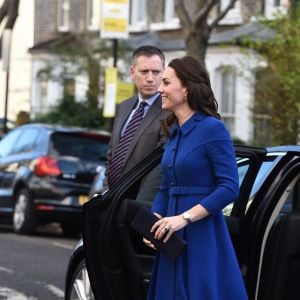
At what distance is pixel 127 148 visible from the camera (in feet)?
23.7

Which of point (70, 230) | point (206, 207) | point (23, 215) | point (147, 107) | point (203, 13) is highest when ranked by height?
point (203, 13)

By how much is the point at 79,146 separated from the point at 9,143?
5.34 ft

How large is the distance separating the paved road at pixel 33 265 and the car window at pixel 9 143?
1.33 meters

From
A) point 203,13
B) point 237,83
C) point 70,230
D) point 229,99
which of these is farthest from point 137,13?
point 70,230

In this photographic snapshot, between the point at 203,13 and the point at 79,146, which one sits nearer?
the point at 79,146

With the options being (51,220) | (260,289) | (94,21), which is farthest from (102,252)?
(94,21)

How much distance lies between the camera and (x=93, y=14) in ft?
112

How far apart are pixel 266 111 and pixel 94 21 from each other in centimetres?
1605

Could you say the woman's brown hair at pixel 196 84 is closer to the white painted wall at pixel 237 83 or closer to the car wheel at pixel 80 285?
the car wheel at pixel 80 285

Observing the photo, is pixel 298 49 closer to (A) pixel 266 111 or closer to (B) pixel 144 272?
(A) pixel 266 111

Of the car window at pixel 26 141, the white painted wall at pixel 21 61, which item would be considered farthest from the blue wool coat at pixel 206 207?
the white painted wall at pixel 21 61

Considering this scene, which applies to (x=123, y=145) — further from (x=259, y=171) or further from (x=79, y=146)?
(x=79, y=146)

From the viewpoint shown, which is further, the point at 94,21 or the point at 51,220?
the point at 94,21

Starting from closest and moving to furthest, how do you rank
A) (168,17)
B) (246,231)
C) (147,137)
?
1. (246,231)
2. (147,137)
3. (168,17)
